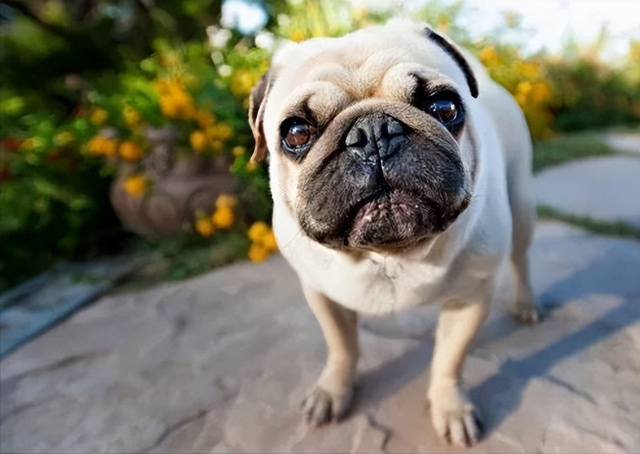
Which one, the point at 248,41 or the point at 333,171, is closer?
the point at 333,171

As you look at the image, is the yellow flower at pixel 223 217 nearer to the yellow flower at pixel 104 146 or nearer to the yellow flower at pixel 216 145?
the yellow flower at pixel 216 145

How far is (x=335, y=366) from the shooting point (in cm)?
140

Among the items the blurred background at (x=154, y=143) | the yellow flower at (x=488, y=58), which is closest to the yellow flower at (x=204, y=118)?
the blurred background at (x=154, y=143)

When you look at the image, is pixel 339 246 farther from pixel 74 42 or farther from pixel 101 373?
pixel 74 42

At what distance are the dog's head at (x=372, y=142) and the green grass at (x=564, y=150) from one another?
2.73 meters

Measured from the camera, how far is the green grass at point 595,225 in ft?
7.27

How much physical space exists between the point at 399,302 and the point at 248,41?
2737 millimetres

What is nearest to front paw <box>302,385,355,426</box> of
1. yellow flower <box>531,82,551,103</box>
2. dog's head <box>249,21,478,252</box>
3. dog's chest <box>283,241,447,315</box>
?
dog's chest <box>283,241,447,315</box>

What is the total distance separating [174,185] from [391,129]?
188 centimetres

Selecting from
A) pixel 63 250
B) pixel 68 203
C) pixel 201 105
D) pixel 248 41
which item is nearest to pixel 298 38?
pixel 201 105

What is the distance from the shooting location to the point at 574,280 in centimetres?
189

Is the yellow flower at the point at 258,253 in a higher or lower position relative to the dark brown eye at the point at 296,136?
lower

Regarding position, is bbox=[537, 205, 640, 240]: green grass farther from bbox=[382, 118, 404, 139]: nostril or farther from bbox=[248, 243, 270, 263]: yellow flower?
bbox=[382, 118, 404, 139]: nostril

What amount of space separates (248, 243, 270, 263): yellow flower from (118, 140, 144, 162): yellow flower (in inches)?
30.3
